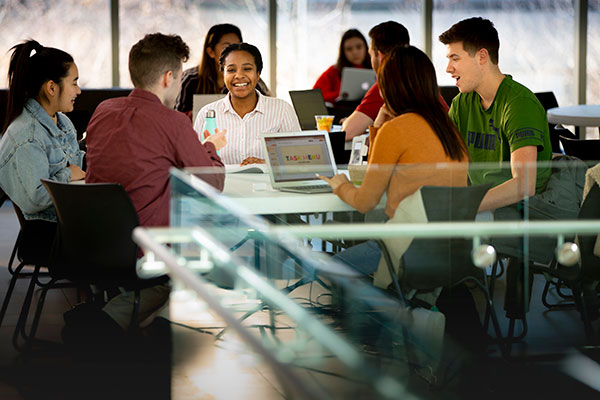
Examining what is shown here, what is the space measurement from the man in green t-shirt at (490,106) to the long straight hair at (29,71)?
161cm

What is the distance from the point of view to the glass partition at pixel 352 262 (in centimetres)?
172

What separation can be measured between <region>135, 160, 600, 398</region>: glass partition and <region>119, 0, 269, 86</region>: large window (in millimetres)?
7202

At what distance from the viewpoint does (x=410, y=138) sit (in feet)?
8.96

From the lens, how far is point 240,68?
165 inches

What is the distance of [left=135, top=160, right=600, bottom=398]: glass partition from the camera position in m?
1.72

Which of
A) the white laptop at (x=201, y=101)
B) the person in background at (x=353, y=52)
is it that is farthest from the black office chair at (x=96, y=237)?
the person in background at (x=353, y=52)

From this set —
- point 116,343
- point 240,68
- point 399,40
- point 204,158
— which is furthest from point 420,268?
point 399,40

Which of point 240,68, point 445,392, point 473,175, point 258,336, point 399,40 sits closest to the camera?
point 258,336

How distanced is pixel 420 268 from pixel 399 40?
2765 millimetres

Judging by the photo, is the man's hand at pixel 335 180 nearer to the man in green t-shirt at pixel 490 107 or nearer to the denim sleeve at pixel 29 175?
the man in green t-shirt at pixel 490 107

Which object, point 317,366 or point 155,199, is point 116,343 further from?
point 317,366

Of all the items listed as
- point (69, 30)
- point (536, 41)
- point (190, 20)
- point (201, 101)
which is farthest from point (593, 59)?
point (201, 101)

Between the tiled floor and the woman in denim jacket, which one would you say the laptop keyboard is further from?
the woman in denim jacket

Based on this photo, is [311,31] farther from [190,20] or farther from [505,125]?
[505,125]
